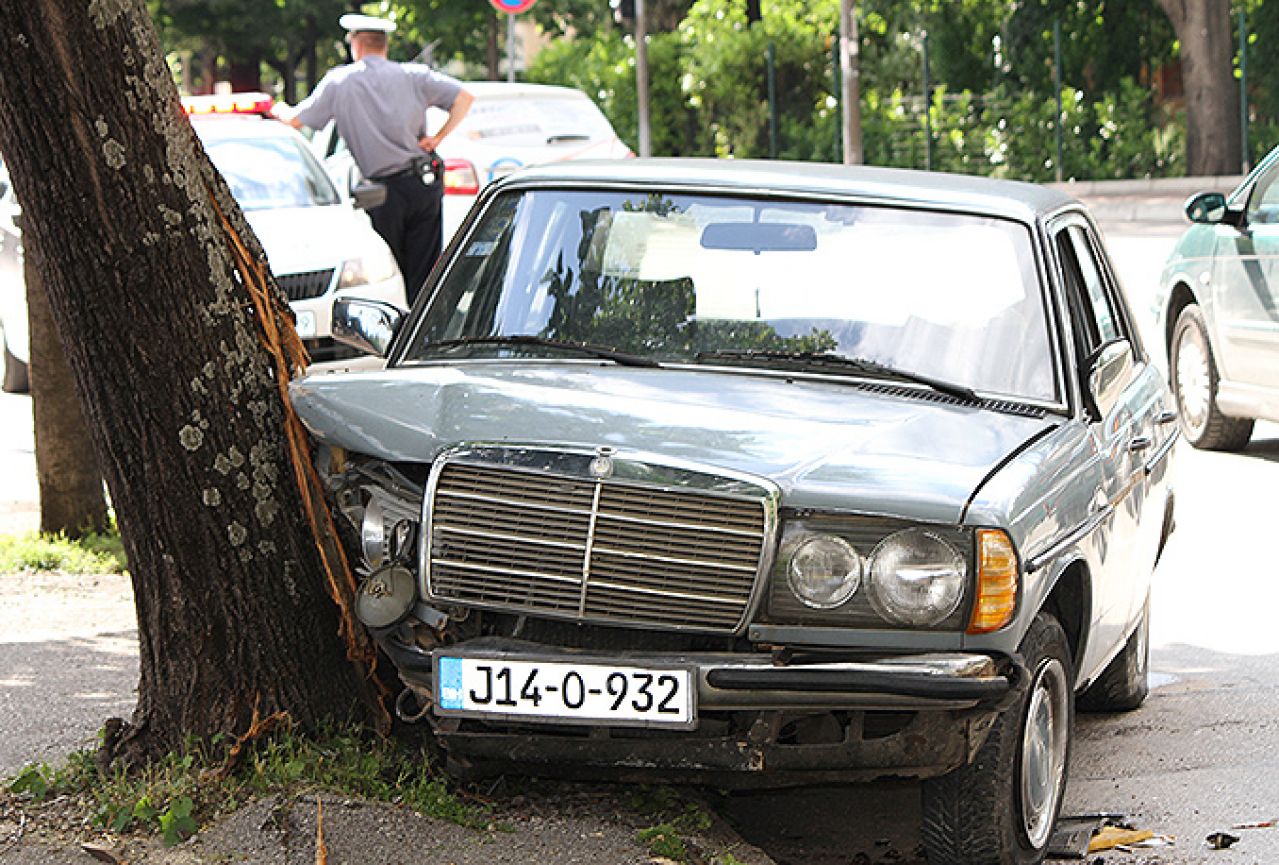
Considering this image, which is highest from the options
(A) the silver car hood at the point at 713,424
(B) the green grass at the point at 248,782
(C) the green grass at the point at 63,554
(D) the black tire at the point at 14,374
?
(A) the silver car hood at the point at 713,424

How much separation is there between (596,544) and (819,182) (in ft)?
5.83

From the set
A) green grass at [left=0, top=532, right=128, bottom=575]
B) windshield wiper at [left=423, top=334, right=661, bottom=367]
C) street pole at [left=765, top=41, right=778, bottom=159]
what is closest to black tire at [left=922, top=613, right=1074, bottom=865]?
windshield wiper at [left=423, top=334, right=661, bottom=367]

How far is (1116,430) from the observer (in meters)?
5.89

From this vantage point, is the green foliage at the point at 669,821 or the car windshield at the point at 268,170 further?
the car windshield at the point at 268,170

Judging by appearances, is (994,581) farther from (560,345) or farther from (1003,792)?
(560,345)

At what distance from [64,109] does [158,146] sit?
240 mm

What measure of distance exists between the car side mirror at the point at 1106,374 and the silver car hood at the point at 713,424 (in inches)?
9.5

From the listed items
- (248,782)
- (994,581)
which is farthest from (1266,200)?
(248,782)

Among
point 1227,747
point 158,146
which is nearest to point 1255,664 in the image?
point 1227,747

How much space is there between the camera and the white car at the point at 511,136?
62.7 feet

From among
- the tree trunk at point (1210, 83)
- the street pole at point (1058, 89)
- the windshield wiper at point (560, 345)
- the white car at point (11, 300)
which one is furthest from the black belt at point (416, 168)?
the street pole at point (1058, 89)

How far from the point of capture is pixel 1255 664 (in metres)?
7.41

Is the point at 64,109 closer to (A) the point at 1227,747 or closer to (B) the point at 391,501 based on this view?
(B) the point at 391,501

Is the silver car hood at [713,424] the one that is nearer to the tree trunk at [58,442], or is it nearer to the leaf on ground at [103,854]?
the leaf on ground at [103,854]
